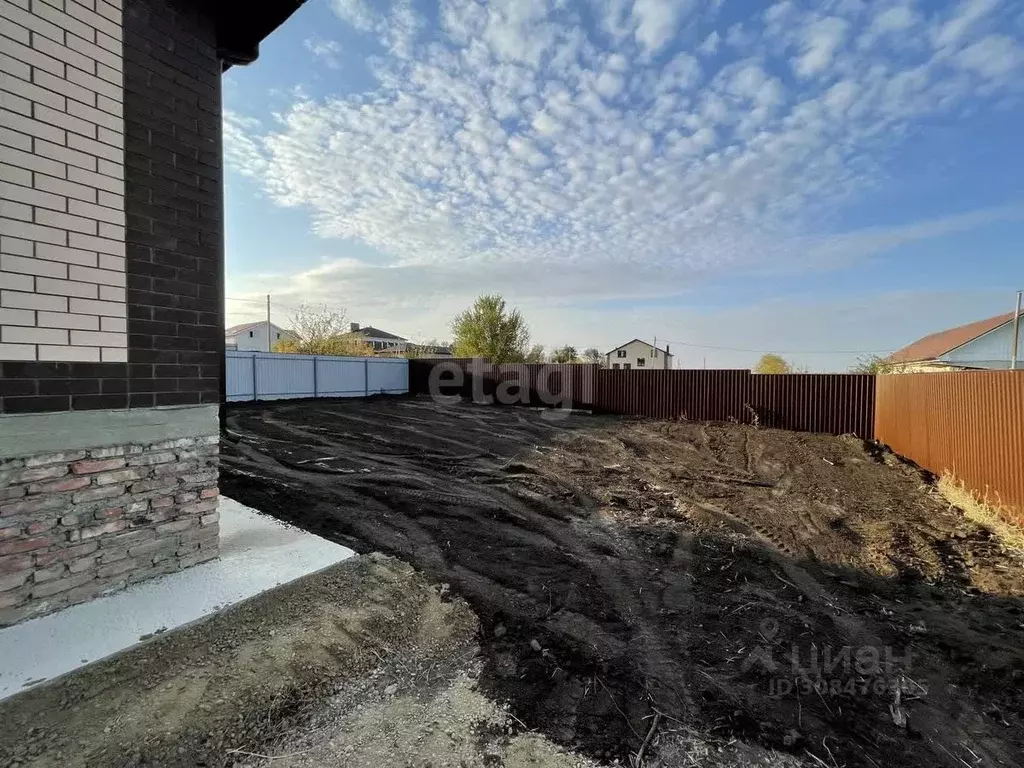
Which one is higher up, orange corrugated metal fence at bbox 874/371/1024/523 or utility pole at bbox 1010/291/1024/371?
utility pole at bbox 1010/291/1024/371

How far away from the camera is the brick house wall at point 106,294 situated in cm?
227

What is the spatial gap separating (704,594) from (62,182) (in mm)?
4862

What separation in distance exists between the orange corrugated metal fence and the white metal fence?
58.9ft

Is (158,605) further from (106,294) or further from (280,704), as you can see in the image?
(106,294)

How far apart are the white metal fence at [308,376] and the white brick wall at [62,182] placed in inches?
570

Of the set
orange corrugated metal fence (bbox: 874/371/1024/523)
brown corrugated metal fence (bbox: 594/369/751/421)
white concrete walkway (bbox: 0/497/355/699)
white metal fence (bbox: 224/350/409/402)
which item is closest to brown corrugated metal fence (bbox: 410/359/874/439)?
brown corrugated metal fence (bbox: 594/369/751/421)

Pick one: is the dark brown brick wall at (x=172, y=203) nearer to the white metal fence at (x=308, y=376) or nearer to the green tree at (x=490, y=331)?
the white metal fence at (x=308, y=376)

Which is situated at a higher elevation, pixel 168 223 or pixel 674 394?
pixel 168 223

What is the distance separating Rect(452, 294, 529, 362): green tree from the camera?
90.4ft

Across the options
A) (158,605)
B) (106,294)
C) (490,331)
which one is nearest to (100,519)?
(158,605)

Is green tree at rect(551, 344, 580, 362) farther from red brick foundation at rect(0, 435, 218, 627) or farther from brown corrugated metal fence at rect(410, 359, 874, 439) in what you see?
red brick foundation at rect(0, 435, 218, 627)

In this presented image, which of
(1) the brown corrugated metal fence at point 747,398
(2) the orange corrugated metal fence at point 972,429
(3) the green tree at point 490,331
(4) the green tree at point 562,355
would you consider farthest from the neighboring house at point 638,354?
(2) the orange corrugated metal fence at point 972,429

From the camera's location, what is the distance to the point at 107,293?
8.49ft

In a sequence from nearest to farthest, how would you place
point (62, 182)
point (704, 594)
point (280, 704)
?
point (280, 704)
point (62, 182)
point (704, 594)
